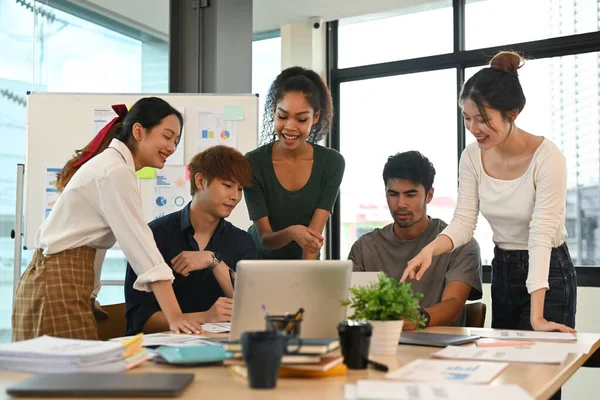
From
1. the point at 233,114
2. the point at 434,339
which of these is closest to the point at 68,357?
the point at 434,339

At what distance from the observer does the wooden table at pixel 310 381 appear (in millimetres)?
1035

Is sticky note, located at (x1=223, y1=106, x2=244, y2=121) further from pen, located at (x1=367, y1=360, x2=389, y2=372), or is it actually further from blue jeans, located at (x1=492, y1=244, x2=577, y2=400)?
pen, located at (x1=367, y1=360, x2=389, y2=372)

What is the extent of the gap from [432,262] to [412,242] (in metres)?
0.14

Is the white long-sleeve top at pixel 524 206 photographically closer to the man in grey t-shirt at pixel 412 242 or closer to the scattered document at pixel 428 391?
the man in grey t-shirt at pixel 412 242

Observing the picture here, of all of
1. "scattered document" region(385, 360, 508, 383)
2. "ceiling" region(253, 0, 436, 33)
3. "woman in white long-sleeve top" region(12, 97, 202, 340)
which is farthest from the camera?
"ceiling" region(253, 0, 436, 33)

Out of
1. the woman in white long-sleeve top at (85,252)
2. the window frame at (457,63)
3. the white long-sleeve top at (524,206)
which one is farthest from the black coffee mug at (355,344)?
the window frame at (457,63)

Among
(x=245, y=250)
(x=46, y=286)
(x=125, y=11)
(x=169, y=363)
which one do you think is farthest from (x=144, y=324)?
(x=125, y=11)

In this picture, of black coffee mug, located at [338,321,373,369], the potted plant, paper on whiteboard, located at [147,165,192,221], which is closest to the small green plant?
the potted plant

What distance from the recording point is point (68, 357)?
3.79 ft

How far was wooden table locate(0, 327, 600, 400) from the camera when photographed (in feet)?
3.40

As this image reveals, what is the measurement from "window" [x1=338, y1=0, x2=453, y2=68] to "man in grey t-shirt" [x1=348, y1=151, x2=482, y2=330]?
2.58 meters

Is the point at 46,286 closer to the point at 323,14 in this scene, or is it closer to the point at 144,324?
the point at 144,324

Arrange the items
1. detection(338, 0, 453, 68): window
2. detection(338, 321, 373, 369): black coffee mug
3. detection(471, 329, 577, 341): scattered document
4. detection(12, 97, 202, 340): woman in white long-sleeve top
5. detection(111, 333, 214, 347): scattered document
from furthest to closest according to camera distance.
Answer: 1. detection(338, 0, 453, 68): window
2. detection(12, 97, 202, 340): woman in white long-sleeve top
3. detection(471, 329, 577, 341): scattered document
4. detection(111, 333, 214, 347): scattered document
5. detection(338, 321, 373, 369): black coffee mug

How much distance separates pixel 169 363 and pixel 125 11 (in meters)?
3.93
